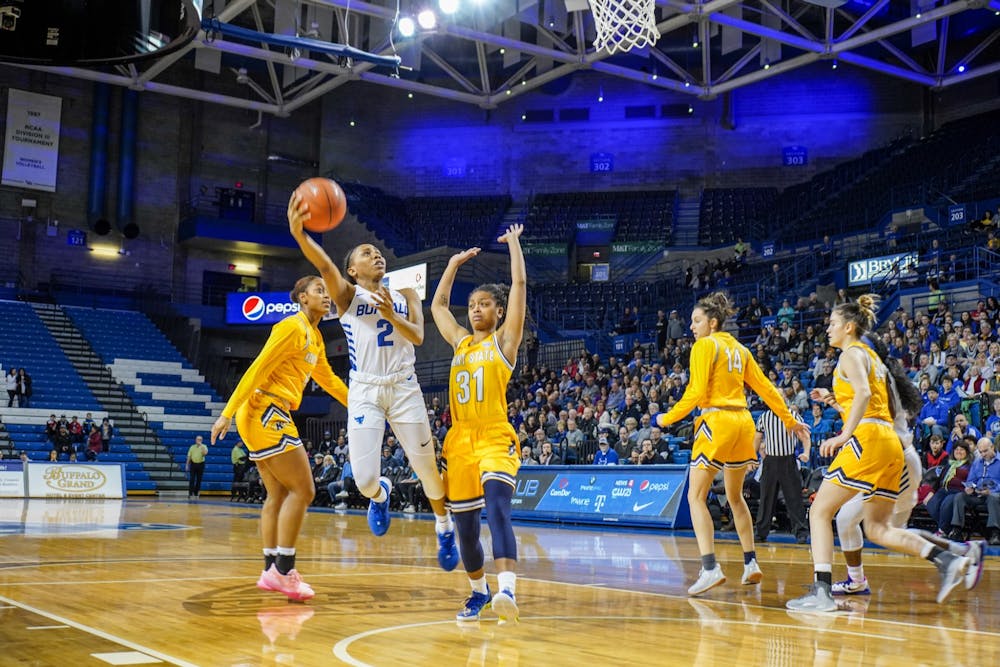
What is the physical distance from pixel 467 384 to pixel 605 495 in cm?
1011

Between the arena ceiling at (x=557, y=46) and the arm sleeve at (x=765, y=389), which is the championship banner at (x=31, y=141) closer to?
the arena ceiling at (x=557, y=46)

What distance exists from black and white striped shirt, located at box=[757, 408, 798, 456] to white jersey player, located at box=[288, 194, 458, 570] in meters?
6.75

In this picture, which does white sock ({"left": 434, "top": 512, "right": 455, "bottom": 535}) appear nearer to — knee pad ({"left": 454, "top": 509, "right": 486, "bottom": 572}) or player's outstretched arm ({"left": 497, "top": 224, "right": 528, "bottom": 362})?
knee pad ({"left": 454, "top": 509, "right": 486, "bottom": 572})

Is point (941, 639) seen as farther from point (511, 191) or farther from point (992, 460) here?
point (511, 191)

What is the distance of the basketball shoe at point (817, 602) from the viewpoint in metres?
5.98

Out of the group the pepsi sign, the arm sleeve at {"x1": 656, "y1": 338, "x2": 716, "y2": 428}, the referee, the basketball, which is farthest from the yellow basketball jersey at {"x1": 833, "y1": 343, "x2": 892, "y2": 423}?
the pepsi sign

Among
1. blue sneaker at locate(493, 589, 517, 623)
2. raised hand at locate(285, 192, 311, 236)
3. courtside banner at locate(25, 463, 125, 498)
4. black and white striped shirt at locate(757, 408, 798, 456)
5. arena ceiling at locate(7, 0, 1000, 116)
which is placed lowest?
courtside banner at locate(25, 463, 125, 498)

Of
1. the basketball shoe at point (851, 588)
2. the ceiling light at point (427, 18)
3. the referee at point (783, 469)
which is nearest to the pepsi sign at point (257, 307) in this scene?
the ceiling light at point (427, 18)

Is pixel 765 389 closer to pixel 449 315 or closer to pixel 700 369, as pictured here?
pixel 700 369

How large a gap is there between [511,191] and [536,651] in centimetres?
3029

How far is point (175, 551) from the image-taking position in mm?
9180

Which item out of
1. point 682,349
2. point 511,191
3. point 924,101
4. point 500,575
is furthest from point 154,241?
point 500,575

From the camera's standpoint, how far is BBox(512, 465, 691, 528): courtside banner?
553 inches

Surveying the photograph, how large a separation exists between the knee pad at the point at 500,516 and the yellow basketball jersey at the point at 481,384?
36cm
